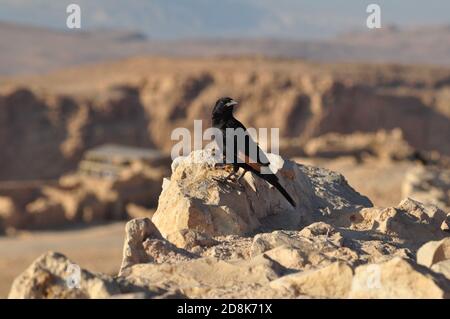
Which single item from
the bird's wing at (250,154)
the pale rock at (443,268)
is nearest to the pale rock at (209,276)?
the pale rock at (443,268)

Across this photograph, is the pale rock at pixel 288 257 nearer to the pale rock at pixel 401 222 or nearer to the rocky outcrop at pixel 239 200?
the rocky outcrop at pixel 239 200

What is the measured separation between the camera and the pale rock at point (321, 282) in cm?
421

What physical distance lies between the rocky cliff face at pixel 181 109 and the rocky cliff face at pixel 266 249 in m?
38.6

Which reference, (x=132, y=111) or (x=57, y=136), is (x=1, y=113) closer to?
(x=57, y=136)

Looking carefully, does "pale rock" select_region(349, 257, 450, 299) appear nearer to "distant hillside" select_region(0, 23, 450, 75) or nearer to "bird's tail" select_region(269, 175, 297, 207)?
"bird's tail" select_region(269, 175, 297, 207)

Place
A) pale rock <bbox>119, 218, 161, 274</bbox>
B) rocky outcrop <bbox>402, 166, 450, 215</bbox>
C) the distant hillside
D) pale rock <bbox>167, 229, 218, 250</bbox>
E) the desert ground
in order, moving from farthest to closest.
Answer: the distant hillside
rocky outcrop <bbox>402, 166, 450, 215</bbox>
pale rock <bbox>167, 229, 218, 250</bbox>
pale rock <bbox>119, 218, 161, 274</bbox>
the desert ground

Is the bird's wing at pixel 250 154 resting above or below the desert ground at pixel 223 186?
above

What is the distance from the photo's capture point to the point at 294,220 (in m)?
6.32

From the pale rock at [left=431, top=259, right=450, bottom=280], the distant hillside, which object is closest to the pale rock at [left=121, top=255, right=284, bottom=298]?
the pale rock at [left=431, top=259, right=450, bottom=280]

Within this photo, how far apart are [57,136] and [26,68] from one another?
7739 centimetres

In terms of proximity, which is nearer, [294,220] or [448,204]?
[294,220]

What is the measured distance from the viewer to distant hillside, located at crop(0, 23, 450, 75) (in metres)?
132

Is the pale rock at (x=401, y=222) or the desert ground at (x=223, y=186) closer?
the desert ground at (x=223, y=186)

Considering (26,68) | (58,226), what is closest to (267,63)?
(58,226)
